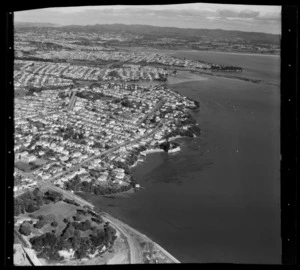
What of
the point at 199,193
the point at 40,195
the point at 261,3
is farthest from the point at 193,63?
the point at 40,195

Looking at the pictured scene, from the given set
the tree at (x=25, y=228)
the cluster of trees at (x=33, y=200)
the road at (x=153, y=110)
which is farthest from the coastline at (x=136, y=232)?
the road at (x=153, y=110)

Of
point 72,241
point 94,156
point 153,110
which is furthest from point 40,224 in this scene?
point 153,110

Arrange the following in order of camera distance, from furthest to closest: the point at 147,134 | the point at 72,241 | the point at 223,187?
1. the point at 147,134
2. the point at 223,187
3. the point at 72,241

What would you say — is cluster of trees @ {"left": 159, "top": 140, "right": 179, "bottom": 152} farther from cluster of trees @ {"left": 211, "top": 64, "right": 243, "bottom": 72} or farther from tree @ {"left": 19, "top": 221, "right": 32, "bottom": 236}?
tree @ {"left": 19, "top": 221, "right": 32, "bottom": 236}

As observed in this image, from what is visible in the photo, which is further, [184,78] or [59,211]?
[184,78]

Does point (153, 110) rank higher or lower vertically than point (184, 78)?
lower

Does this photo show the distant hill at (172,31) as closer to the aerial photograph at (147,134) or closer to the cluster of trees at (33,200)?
the aerial photograph at (147,134)

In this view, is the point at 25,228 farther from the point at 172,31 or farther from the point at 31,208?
the point at 172,31

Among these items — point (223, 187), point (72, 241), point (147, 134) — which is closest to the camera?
point (72, 241)
